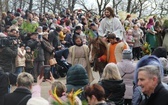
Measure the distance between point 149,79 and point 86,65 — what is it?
5708mm

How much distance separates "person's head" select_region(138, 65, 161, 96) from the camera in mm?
3778

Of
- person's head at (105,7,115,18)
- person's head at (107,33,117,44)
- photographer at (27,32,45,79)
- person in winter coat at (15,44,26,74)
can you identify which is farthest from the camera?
photographer at (27,32,45,79)

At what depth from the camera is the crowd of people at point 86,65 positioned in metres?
4.29

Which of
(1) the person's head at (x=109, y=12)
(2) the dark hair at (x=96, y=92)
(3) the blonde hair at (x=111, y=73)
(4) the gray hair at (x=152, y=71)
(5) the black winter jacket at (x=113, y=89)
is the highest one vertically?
(1) the person's head at (x=109, y=12)

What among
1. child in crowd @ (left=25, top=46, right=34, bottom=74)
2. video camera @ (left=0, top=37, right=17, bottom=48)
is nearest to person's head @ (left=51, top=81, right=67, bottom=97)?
video camera @ (left=0, top=37, right=17, bottom=48)

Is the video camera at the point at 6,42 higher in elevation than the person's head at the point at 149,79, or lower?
higher

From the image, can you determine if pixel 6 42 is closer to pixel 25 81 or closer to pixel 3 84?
pixel 3 84

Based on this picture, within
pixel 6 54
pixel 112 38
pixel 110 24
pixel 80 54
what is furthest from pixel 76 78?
pixel 110 24

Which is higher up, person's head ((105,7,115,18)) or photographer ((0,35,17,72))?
person's head ((105,7,115,18))

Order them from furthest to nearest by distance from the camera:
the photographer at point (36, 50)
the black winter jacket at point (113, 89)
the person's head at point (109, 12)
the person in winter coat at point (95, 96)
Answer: the photographer at point (36, 50), the person's head at point (109, 12), the black winter jacket at point (113, 89), the person in winter coat at point (95, 96)

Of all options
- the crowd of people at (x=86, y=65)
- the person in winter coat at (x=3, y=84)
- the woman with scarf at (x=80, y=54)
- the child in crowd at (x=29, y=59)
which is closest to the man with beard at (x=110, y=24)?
the crowd of people at (x=86, y=65)

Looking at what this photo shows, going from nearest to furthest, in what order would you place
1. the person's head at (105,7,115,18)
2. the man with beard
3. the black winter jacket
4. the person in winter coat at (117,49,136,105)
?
the black winter jacket
the person in winter coat at (117,49,136,105)
the person's head at (105,7,115,18)
the man with beard

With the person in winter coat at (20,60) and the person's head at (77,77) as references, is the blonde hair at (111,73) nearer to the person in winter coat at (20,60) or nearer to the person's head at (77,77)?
the person's head at (77,77)

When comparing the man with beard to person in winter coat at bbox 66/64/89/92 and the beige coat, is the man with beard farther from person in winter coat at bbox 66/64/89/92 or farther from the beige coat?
person in winter coat at bbox 66/64/89/92
